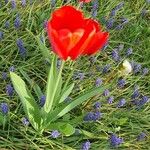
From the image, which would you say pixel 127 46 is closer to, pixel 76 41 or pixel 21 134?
pixel 21 134

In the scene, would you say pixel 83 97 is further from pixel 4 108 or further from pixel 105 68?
pixel 105 68

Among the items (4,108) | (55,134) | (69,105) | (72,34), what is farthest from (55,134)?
(72,34)

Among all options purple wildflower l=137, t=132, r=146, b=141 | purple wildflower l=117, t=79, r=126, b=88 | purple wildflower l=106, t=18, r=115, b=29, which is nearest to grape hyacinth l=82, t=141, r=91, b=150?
purple wildflower l=137, t=132, r=146, b=141

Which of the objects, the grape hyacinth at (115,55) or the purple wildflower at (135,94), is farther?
the grape hyacinth at (115,55)

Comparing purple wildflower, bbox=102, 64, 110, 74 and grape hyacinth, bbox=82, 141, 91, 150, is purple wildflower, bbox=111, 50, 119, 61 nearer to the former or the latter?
purple wildflower, bbox=102, 64, 110, 74

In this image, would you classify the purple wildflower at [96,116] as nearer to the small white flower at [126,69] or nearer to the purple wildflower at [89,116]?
the purple wildflower at [89,116]

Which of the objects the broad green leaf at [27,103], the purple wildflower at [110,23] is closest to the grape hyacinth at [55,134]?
the broad green leaf at [27,103]

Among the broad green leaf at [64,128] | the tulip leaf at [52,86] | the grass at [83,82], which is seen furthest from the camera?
the grass at [83,82]
